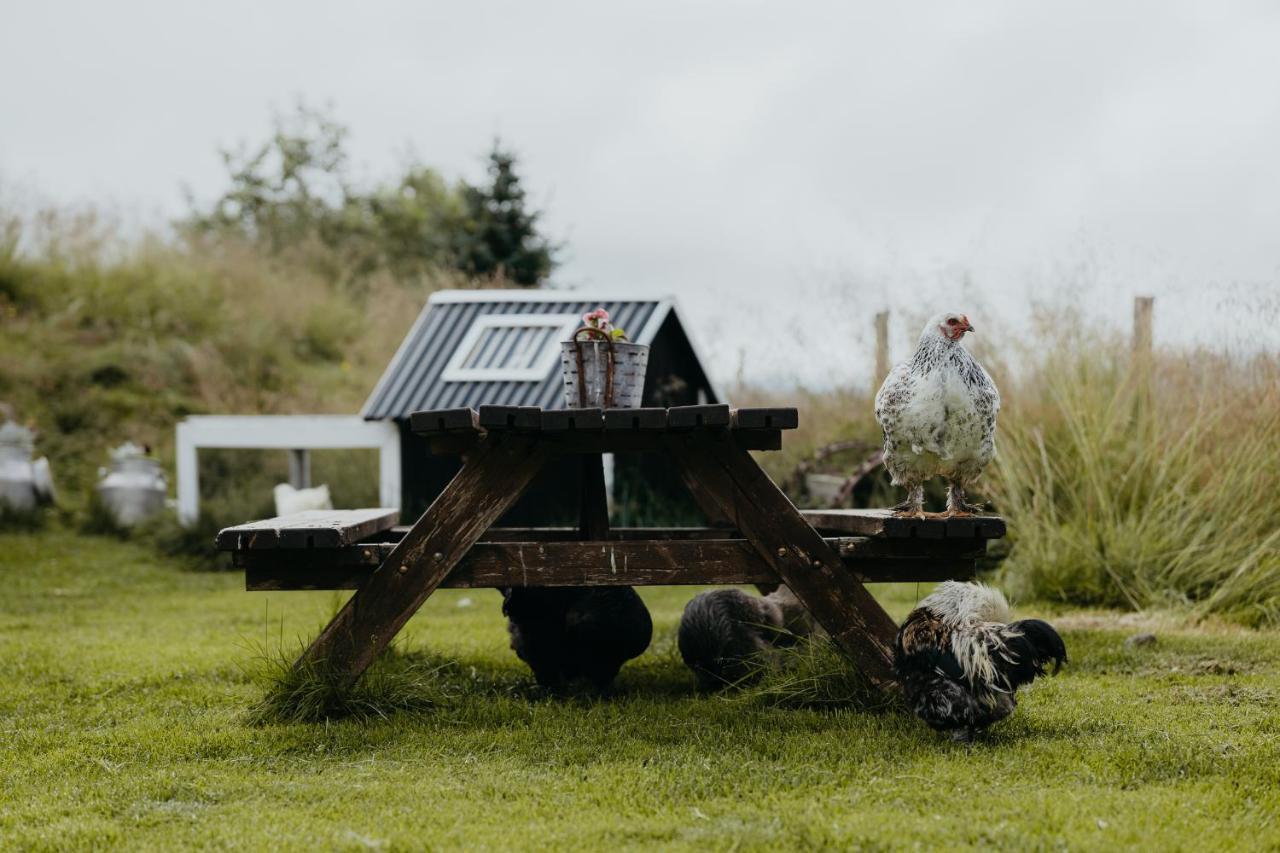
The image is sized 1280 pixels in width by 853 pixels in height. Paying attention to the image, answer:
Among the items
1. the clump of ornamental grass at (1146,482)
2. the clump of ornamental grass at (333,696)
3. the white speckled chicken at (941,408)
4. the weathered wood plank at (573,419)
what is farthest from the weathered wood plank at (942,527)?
the clump of ornamental grass at (1146,482)

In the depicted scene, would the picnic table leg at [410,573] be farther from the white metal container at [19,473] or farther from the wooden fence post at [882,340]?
the white metal container at [19,473]

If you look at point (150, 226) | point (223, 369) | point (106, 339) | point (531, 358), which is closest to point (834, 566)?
point (531, 358)

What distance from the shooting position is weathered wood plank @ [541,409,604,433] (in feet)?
13.2

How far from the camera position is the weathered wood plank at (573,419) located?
13.2 feet

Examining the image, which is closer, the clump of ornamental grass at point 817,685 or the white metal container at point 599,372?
the clump of ornamental grass at point 817,685

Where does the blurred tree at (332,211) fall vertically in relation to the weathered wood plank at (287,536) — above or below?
above

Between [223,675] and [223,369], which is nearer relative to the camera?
[223,675]

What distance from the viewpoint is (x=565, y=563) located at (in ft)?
13.6

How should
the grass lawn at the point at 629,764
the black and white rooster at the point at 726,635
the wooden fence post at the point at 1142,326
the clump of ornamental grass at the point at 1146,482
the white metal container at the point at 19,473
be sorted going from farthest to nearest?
the white metal container at the point at 19,473 → the wooden fence post at the point at 1142,326 → the clump of ornamental grass at the point at 1146,482 → the black and white rooster at the point at 726,635 → the grass lawn at the point at 629,764

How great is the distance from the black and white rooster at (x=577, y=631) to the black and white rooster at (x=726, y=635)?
0.77ft

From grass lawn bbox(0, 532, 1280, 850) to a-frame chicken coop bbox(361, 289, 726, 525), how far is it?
4981 millimetres

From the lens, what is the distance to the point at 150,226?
1855cm

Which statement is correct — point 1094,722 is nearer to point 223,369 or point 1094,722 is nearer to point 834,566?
point 834,566

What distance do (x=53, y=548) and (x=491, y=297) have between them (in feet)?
15.0
